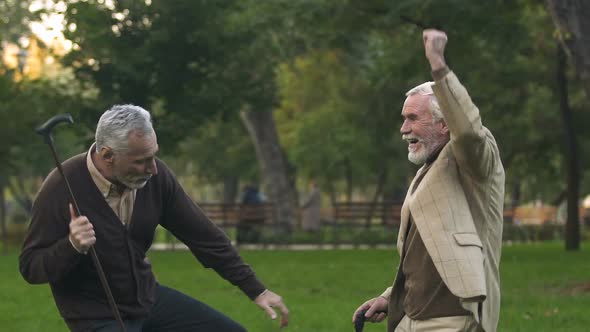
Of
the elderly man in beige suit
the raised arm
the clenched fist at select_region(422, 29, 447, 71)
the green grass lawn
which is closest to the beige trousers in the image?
the elderly man in beige suit

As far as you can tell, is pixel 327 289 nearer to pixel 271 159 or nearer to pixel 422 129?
pixel 422 129

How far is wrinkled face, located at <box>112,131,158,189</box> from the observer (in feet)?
17.8

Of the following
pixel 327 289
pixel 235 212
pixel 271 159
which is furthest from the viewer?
pixel 271 159

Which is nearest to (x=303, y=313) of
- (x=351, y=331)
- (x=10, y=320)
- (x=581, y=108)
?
(x=351, y=331)

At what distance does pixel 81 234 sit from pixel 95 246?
36 centimetres

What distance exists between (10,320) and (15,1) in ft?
90.3

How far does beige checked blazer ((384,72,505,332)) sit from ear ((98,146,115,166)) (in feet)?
4.05

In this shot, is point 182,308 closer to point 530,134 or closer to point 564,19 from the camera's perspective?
point 564,19

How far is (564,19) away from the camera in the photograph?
15.5 m

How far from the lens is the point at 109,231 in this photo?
18.2 feet

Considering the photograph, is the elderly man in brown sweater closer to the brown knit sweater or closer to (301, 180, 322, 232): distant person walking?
the brown knit sweater

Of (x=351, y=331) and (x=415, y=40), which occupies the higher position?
(x=415, y=40)

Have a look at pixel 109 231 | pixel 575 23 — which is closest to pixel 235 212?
pixel 575 23

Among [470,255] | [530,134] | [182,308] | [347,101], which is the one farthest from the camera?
[347,101]
